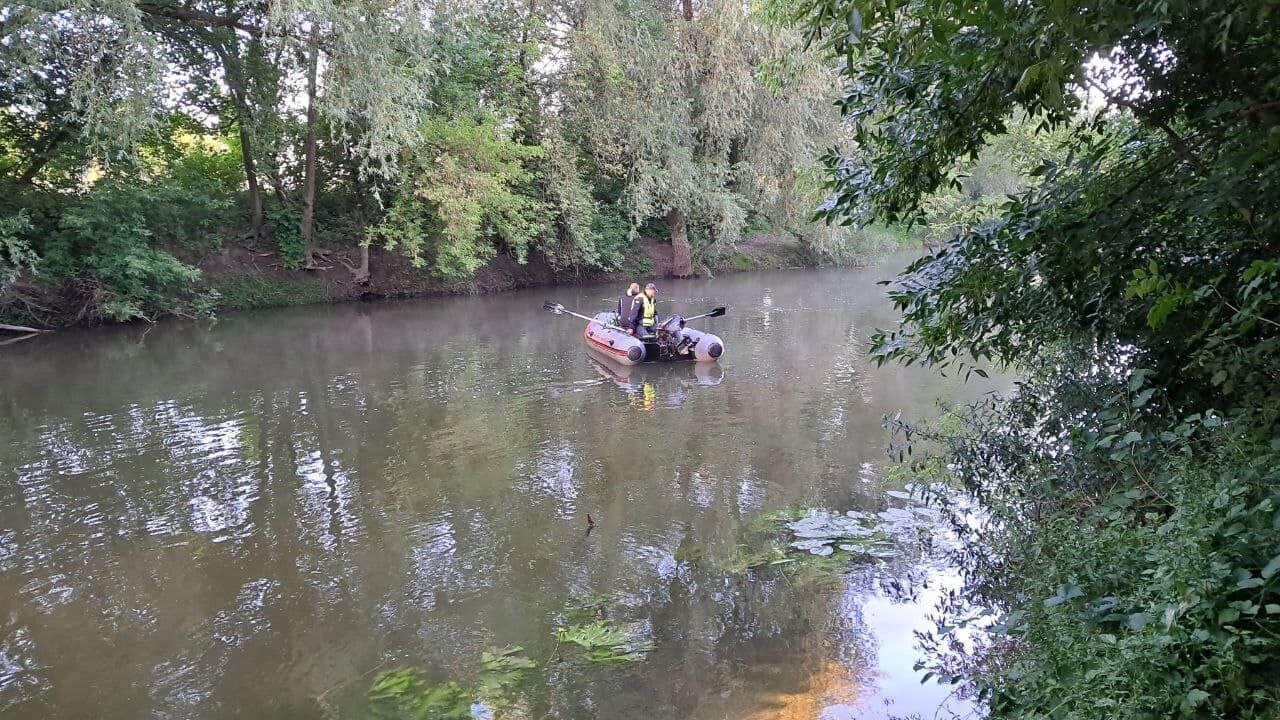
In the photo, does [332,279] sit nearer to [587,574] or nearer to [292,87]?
[292,87]

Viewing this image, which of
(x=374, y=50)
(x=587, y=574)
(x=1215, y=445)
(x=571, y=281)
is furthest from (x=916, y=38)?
(x=571, y=281)

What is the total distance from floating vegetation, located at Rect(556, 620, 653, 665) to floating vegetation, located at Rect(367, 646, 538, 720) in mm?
283

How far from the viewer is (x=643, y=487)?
6.61 meters

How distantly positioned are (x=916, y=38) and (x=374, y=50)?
502 inches

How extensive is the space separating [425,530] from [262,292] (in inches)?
581

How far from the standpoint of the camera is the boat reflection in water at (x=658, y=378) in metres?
9.99

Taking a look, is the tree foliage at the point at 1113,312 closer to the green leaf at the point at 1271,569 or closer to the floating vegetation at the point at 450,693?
the green leaf at the point at 1271,569

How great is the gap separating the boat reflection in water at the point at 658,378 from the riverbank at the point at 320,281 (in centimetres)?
899

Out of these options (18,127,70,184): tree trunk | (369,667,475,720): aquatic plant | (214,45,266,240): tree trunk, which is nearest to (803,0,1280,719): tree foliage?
(369,667,475,720): aquatic plant

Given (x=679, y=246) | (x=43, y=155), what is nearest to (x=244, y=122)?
(x=43, y=155)

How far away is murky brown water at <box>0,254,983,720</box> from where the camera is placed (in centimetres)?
399

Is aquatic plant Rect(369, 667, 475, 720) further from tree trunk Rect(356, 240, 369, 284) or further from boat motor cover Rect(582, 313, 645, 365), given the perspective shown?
tree trunk Rect(356, 240, 369, 284)

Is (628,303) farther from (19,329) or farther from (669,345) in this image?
(19,329)

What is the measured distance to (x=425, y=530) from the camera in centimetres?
583
